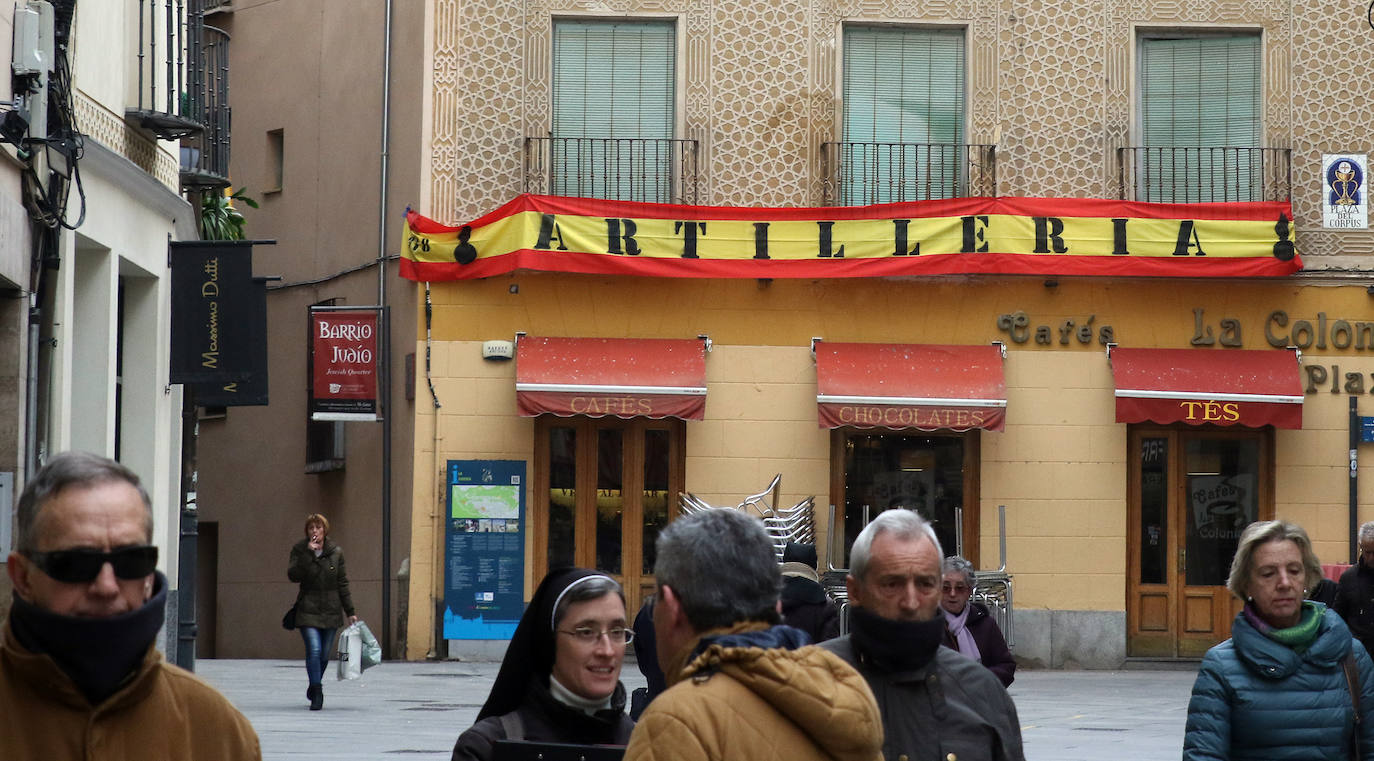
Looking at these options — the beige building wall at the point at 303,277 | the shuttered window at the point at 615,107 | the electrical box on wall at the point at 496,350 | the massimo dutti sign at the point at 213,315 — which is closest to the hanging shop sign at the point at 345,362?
the beige building wall at the point at 303,277

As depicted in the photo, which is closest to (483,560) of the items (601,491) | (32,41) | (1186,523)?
(601,491)

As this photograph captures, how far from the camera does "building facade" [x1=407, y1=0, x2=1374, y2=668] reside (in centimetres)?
2305

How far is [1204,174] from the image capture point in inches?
929

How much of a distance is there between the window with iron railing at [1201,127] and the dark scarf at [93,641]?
2134cm

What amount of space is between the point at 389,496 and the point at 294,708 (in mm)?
7273

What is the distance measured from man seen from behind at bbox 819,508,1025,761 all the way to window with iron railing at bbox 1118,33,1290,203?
1957 cm

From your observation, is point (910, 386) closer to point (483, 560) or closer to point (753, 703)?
point (483, 560)

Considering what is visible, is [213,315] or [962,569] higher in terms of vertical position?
[213,315]

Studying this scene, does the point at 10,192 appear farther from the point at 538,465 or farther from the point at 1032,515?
the point at 1032,515

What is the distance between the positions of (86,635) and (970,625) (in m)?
6.25

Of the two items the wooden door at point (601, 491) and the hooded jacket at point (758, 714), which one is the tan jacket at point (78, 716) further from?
the wooden door at point (601, 491)

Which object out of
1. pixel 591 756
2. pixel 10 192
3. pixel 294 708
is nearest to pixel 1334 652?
pixel 591 756

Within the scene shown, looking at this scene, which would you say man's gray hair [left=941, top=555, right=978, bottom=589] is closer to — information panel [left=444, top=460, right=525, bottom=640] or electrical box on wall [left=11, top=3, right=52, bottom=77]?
electrical box on wall [left=11, top=3, right=52, bottom=77]

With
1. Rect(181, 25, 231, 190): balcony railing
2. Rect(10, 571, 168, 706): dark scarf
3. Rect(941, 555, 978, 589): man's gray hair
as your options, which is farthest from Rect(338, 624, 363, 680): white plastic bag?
Rect(10, 571, 168, 706): dark scarf
